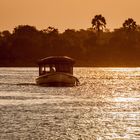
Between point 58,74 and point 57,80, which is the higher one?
point 58,74

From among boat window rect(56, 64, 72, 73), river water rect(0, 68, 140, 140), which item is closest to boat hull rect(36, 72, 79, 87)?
boat window rect(56, 64, 72, 73)

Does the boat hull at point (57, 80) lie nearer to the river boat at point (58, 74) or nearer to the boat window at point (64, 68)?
the river boat at point (58, 74)

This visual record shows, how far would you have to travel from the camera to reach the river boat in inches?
4109

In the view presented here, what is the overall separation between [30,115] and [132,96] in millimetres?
31965

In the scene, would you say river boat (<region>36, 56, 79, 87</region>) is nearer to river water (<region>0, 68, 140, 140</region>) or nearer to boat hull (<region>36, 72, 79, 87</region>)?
boat hull (<region>36, 72, 79, 87</region>)

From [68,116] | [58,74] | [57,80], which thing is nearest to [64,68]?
[57,80]

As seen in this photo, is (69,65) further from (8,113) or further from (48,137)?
(48,137)

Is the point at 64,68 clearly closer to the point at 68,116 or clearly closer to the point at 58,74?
the point at 58,74

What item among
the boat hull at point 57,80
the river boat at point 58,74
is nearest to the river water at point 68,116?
the boat hull at point 57,80

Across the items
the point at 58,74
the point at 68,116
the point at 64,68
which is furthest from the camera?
the point at 64,68

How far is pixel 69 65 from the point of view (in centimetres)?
10800

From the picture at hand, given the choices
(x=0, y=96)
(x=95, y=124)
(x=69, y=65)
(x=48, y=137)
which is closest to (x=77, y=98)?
(x=0, y=96)

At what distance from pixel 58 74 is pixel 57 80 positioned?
6.34ft

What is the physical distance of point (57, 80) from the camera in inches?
4151
